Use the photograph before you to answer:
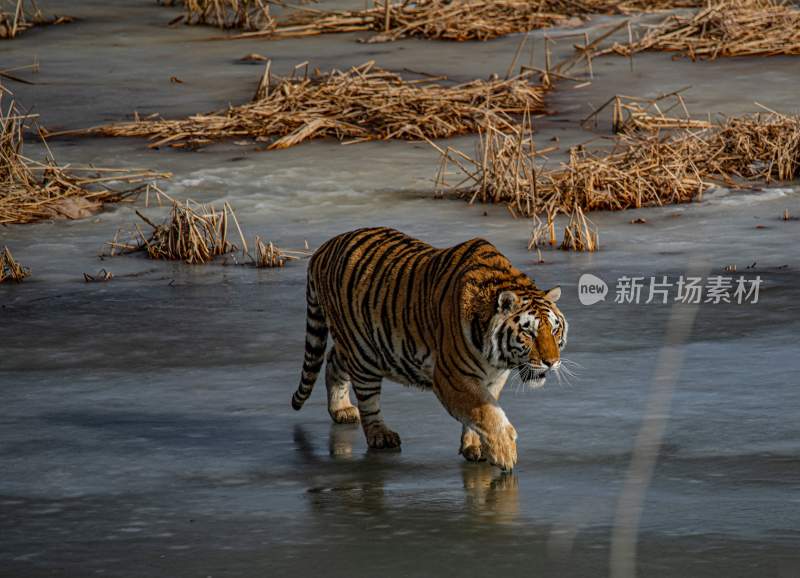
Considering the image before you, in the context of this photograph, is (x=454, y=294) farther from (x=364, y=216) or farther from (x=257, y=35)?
(x=257, y=35)

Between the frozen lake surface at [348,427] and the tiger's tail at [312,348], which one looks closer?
the frozen lake surface at [348,427]

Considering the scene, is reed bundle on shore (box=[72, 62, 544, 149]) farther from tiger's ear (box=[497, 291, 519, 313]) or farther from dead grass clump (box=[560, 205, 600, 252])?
tiger's ear (box=[497, 291, 519, 313])

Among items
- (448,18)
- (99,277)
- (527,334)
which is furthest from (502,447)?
(448,18)

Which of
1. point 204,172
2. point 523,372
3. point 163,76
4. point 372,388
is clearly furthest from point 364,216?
point 163,76

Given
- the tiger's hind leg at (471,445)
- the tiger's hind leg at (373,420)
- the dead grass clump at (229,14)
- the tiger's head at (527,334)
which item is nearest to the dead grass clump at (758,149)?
the tiger's hind leg at (373,420)

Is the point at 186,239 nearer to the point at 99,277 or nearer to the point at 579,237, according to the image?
the point at 99,277

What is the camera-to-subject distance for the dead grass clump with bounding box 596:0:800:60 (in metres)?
16.0

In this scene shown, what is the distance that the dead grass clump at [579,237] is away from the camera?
928 centimetres

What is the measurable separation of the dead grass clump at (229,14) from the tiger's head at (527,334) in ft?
45.5

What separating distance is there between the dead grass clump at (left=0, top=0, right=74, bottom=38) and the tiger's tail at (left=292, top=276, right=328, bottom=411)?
13.4 meters

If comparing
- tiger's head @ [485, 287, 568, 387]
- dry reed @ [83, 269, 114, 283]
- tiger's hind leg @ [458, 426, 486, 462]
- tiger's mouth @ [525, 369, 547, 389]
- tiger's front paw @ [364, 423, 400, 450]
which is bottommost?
dry reed @ [83, 269, 114, 283]

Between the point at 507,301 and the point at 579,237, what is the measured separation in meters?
4.09

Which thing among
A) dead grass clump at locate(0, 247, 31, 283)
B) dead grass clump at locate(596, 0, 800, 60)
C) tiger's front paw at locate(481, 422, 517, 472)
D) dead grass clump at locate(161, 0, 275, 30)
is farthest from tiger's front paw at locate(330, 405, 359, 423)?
dead grass clump at locate(161, 0, 275, 30)

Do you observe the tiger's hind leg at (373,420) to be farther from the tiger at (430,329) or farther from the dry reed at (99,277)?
the dry reed at (99,277)
